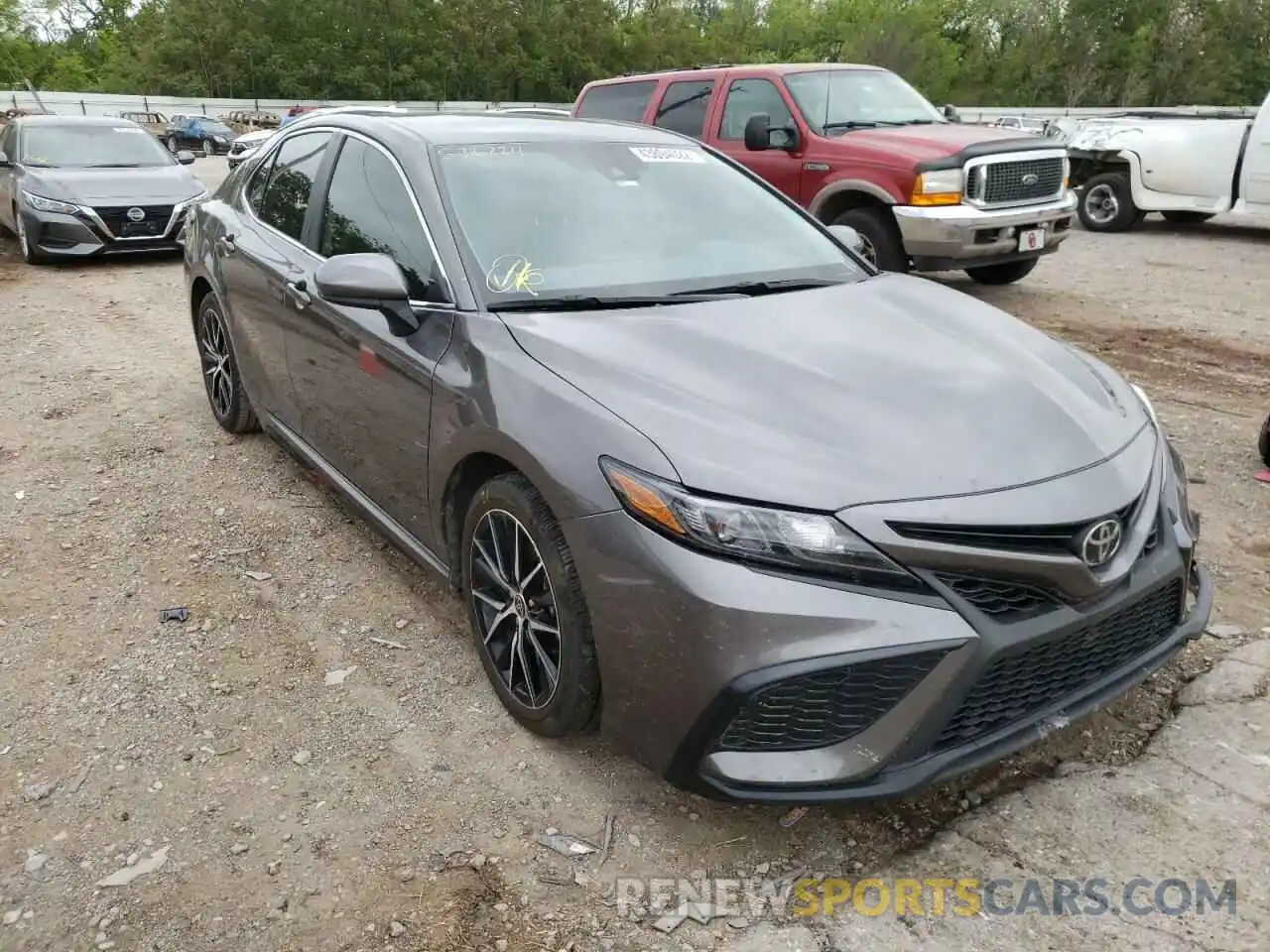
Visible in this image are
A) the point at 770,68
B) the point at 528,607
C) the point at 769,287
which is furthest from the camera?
the point at 770,68

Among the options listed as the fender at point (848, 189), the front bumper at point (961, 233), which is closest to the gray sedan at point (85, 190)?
the fender at point (848, 189)

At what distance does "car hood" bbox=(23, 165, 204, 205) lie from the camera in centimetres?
1007

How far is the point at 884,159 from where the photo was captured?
776cm

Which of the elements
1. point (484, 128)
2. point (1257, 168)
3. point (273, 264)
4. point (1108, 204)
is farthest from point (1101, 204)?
point (273, 264)

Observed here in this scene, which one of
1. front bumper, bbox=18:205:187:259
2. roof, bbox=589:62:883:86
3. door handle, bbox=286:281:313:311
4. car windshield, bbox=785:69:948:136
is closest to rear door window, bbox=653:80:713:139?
roof, bbox=589:62:883:86

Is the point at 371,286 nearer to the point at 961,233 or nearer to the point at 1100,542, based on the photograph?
the point at 1100,542

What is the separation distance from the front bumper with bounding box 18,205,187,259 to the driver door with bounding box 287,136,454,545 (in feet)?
23.3

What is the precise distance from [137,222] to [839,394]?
32.6 feet

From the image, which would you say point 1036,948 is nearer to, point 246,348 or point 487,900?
point 487,900

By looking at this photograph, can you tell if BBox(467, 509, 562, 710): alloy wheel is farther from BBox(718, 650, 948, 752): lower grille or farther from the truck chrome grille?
the truck chrome grille

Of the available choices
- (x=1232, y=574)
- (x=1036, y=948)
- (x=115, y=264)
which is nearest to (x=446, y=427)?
(x=1036, y=948)

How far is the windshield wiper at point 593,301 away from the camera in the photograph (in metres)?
2.88

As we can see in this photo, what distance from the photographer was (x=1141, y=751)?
2.74 meters

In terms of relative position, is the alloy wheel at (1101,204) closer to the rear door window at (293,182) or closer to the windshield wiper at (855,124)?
the windshield wiper at (855,124)
